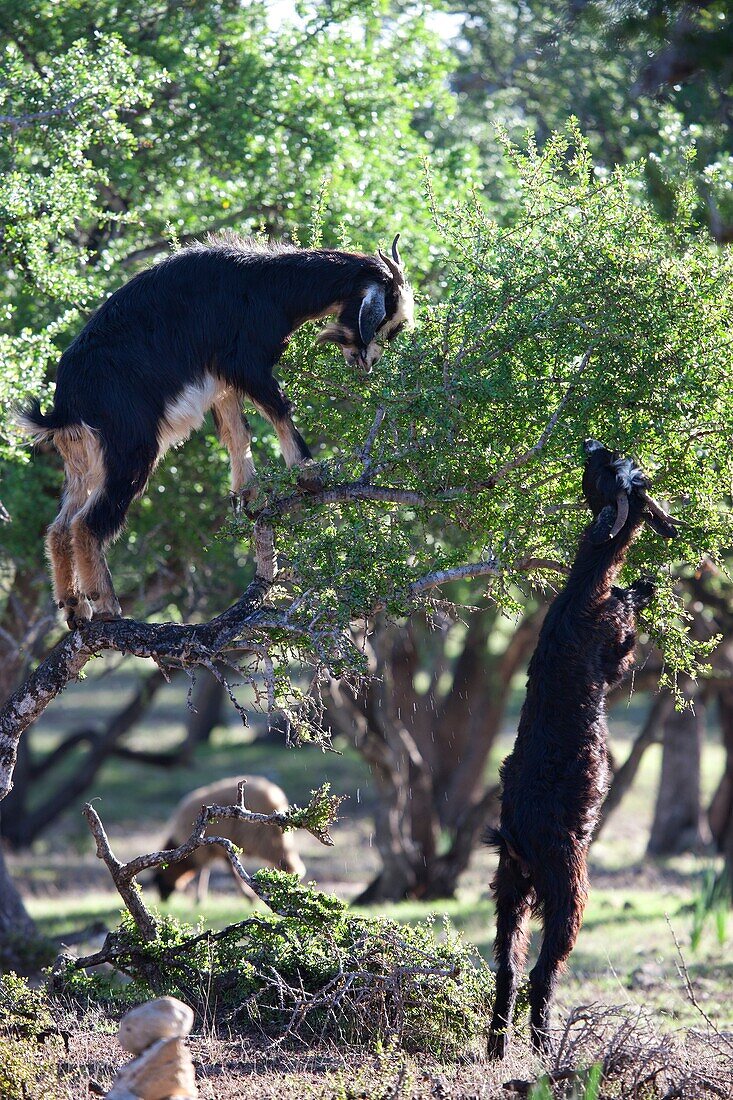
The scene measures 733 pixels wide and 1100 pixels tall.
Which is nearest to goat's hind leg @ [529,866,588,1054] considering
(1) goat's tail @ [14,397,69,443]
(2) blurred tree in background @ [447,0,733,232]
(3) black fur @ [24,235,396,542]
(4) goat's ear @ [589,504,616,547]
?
(4) goat's ear @ [589,504,616,547]

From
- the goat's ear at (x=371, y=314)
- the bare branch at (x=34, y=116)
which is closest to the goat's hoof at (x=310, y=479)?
the goat's ear at (x=371, y=314)

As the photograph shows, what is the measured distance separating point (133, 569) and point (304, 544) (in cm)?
438

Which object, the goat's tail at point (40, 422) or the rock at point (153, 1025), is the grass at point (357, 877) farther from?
the goat's tail at point (40, 422)

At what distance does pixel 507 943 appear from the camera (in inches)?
201

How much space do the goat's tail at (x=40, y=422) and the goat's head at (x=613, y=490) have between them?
2404 millimetres

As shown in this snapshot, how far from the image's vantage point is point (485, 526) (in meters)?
5.48

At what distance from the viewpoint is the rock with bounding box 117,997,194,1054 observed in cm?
434

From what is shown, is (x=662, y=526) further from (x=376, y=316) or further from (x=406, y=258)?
(x=406, y=258)

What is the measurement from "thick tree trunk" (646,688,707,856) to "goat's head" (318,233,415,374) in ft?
35.0

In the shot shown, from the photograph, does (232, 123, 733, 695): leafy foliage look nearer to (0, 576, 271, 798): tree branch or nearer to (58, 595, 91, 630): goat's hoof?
(0, 576, 271, 798): tree branch

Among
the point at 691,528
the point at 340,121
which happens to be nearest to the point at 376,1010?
the point at 691,528

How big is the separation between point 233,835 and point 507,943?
697cm

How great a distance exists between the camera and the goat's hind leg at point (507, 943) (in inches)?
201

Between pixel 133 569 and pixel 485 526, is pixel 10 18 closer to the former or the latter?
pixel 133 569
